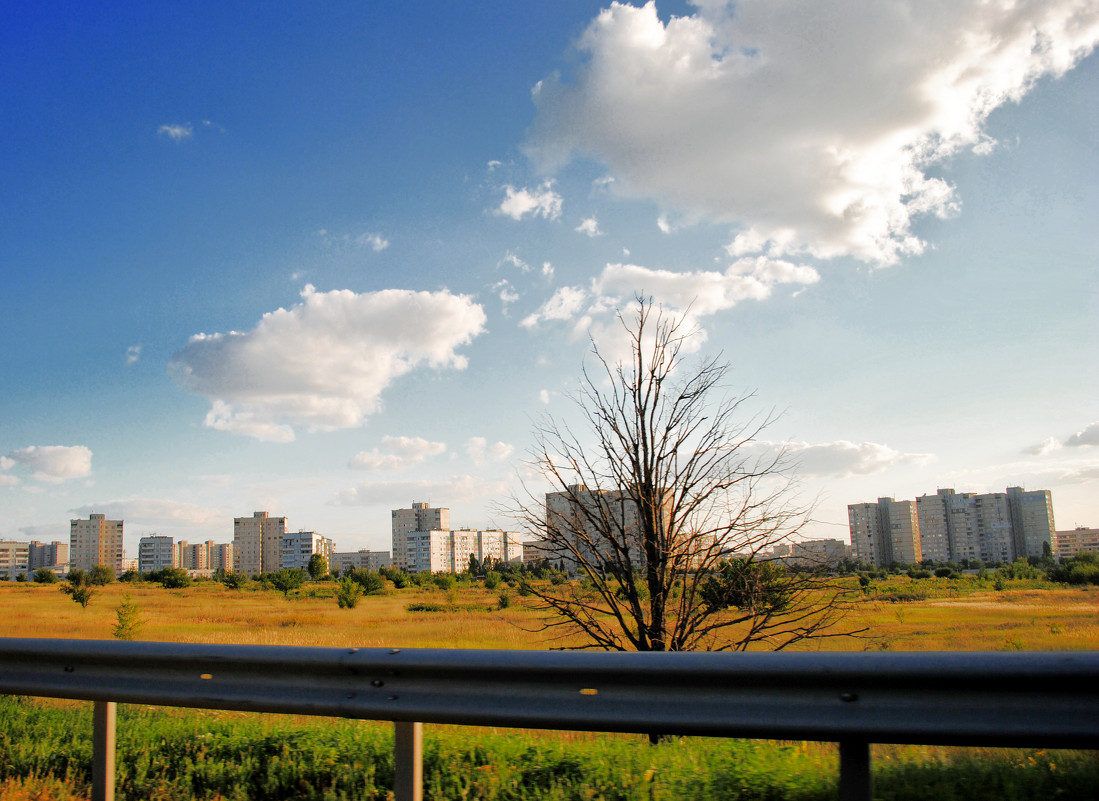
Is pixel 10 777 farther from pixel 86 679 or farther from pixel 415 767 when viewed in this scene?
pixel 415 767

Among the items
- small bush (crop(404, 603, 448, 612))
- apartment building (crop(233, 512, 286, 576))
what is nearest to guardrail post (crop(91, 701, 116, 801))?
small bush (crop(404, 603, 448, 612))

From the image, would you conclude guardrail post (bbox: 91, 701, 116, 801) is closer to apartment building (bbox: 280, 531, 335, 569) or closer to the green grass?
the green grass

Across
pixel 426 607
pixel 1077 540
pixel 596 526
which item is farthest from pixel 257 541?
pixel 596 526

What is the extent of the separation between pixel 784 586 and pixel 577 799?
15.5ft

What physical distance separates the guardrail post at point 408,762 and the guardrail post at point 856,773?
165 centimetres

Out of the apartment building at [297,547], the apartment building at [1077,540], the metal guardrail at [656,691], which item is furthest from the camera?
the apartment building at [297,547]

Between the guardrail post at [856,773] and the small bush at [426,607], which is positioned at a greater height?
the guardrail post at [856,773]

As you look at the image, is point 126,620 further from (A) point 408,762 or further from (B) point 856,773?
(B) point 856,773

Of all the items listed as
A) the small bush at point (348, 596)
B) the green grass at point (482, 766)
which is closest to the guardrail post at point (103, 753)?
the green grass at point (482, 766)

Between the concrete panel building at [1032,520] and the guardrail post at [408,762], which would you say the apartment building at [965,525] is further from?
the guardrail post at [408,762]

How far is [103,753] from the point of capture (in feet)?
12.0

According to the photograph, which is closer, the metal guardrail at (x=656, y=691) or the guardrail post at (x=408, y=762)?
the metal guardrail at (x=656, y=691)

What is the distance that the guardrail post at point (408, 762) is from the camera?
9.68 ft

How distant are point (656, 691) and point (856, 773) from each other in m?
0.72
